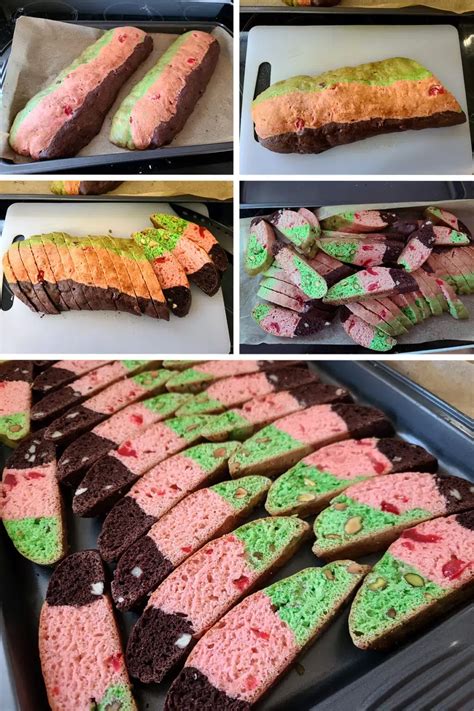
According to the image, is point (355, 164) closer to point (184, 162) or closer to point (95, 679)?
point (184, 162)

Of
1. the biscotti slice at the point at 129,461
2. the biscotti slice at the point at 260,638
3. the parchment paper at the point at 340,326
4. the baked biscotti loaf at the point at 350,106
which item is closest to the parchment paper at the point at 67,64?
the baked biscotti loaf at the point at 350,106

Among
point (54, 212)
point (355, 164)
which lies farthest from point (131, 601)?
point (355, 164)

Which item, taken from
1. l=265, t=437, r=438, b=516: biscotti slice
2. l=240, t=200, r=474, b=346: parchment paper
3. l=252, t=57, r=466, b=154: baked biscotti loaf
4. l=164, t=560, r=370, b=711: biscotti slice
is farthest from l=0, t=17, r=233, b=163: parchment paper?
l=164, t=560, r=370, b=711: biscotti slice

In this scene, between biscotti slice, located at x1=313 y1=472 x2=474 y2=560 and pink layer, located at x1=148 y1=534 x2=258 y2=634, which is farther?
biscotti slice, located at x1=313 y1=472 x2=474 y2=560

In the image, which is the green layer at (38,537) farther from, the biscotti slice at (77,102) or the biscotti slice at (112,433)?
the biscotti slice at (77,102)

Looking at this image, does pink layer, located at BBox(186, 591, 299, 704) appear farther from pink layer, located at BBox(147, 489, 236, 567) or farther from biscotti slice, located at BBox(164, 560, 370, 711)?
pink layer, located at BBox(147, 489, 236, 567)

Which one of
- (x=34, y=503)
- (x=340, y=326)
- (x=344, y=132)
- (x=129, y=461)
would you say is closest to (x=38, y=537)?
(x=34, y=503)
